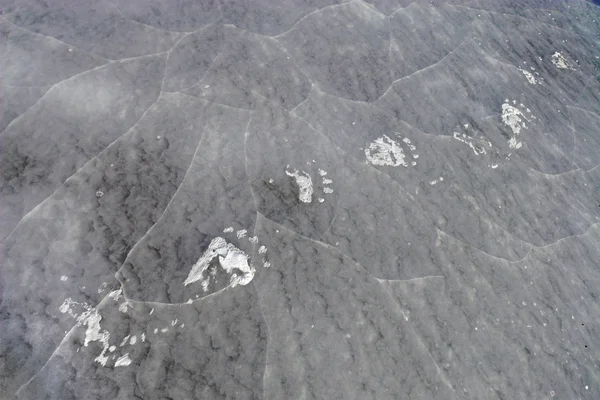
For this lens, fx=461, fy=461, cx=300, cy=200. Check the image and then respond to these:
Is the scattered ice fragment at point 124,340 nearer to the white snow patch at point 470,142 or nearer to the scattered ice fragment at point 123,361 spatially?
the scattered ice fragment at point 123,361

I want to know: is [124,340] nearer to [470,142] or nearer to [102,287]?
[102,287]

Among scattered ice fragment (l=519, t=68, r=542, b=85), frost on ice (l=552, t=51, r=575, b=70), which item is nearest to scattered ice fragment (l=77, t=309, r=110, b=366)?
scattered ice fragment (l=519, t=68, r=542, b=85)

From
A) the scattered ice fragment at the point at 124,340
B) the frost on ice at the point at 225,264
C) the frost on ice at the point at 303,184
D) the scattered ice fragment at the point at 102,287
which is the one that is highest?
the frost on ice at the point at 303,184

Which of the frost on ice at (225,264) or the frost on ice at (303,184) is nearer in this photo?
the frost on ice at (225,264)

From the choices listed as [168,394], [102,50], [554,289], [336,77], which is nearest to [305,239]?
[168,394]

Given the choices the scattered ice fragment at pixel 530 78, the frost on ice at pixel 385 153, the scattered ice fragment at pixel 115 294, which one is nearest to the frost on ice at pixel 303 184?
the frost on ice at pixel 385 153

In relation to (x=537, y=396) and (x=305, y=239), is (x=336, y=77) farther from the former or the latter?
(x=537, y=396)

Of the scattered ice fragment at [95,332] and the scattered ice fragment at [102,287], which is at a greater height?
the scattered ice fragment at [102,287]
